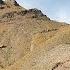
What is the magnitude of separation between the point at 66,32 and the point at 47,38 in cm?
270

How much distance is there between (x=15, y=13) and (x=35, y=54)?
713 inches

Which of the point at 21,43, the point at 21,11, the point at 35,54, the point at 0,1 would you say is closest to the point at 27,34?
the point at 21,43

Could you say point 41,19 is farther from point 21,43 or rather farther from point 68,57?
point 68,57

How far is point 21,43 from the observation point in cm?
4125

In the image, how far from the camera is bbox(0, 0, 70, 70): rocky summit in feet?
107

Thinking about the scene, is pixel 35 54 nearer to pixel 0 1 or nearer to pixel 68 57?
pixel 68 57

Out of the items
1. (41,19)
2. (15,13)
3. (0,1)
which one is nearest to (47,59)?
(41,19)

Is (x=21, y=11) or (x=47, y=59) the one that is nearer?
(x=47, y=59)

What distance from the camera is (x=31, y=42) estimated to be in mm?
40125

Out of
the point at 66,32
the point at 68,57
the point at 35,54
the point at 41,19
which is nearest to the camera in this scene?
the point at 68,57

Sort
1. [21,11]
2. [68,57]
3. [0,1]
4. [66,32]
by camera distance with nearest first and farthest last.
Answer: [68,57], [66,32], [21,11], [0,1]

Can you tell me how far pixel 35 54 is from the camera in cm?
3512

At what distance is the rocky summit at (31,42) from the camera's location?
32688 millimetres

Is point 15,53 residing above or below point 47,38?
below
